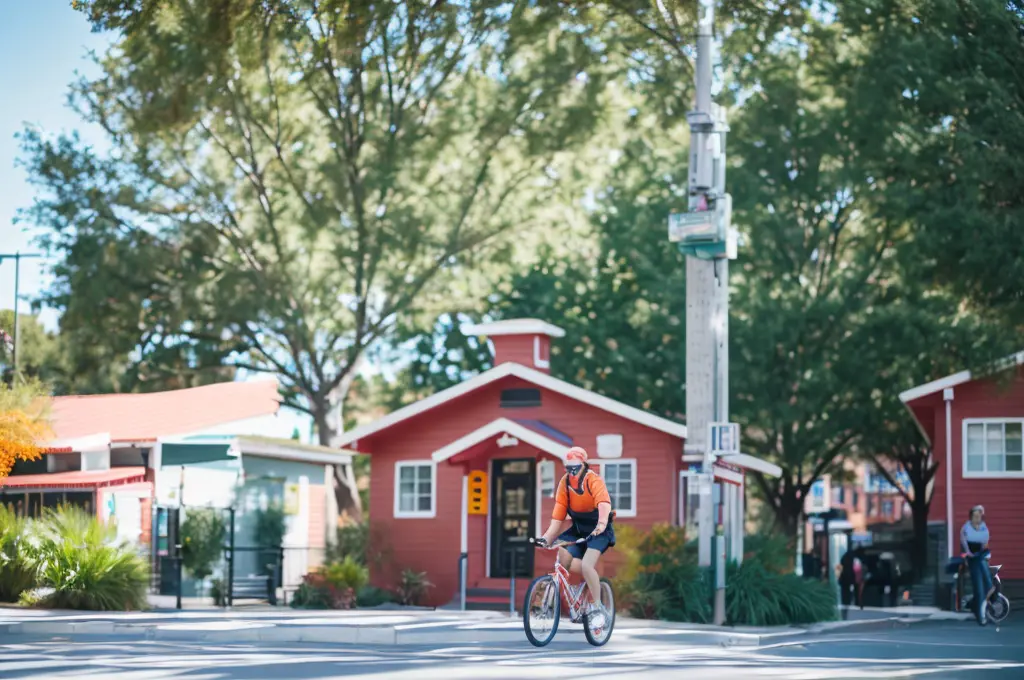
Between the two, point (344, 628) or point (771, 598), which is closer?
point (344, 628)

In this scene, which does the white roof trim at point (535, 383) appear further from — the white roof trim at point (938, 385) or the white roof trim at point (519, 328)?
the white roof trim at point (938, 385)

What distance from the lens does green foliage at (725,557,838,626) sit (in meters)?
22.6

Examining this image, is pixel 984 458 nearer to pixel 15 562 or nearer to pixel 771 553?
pixel 771 553

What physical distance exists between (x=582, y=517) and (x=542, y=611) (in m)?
1.04

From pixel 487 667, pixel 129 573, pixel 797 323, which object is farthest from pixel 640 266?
pixel 487 667

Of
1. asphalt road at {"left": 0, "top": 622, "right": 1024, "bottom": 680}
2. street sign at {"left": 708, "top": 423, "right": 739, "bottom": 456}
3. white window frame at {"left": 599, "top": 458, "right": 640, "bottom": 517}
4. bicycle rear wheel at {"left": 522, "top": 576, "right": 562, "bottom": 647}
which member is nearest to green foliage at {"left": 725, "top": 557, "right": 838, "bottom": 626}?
street sign at {"left": 708, "top": 423, "right": 739, "bottom": 456}

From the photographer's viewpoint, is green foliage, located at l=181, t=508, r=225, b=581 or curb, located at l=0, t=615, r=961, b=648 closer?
curb, located at l=0, t=615, r=961, b=648

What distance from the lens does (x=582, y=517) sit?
48.9 ft

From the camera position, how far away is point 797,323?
37125 millimetres

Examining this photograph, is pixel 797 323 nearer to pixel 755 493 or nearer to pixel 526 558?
pixel 526 558

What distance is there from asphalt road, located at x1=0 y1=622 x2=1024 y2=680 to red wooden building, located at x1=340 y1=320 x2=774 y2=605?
1042 cm

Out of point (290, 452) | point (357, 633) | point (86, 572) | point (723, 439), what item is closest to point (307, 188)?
point (290, 452)

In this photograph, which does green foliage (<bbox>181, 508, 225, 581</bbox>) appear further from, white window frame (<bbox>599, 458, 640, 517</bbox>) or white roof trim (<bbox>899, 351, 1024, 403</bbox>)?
white roof trim (<bbox>899, 351, 1024, 403</bbox>)

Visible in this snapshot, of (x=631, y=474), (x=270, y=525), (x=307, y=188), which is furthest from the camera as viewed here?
(x=307, y=188)
